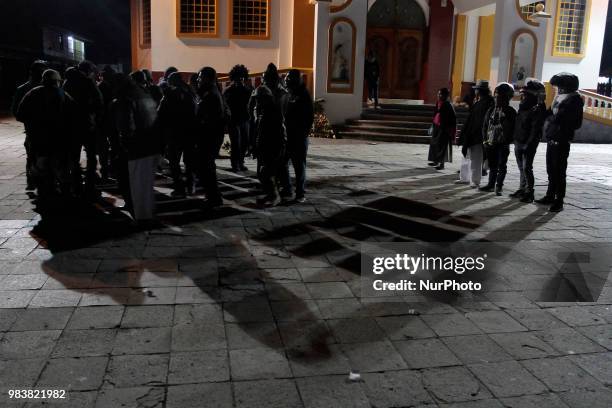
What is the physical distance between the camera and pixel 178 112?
24.3 feet

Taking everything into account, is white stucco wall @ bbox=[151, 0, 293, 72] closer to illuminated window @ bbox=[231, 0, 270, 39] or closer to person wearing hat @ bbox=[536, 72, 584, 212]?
illuminated window @ bbox=[231, 0, 270, 39]

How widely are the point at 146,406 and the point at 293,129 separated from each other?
16.5 ft

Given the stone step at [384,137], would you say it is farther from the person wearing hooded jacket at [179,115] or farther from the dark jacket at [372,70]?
the person wearing hooded jacket at [179,115]

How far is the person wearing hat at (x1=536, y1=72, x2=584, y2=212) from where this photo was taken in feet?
24.1

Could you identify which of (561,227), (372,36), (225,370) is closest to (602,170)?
(561,227)

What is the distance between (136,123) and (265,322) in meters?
3.10

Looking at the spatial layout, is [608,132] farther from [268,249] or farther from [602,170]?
[268,249]

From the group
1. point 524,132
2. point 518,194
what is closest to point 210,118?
point 524,132

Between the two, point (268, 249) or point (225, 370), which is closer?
point (225, 370)

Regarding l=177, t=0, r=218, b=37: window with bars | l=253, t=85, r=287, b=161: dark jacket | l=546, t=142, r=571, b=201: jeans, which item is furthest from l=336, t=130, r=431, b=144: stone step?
l=253, t=85, r=287, b=161: dark jacket

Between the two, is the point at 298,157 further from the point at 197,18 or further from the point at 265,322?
the point at 197,18

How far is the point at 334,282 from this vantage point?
4.79m

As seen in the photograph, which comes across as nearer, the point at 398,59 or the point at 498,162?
the point at 498,162

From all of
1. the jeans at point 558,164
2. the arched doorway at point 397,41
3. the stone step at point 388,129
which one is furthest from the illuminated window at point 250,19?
the jeans at point 558,164
